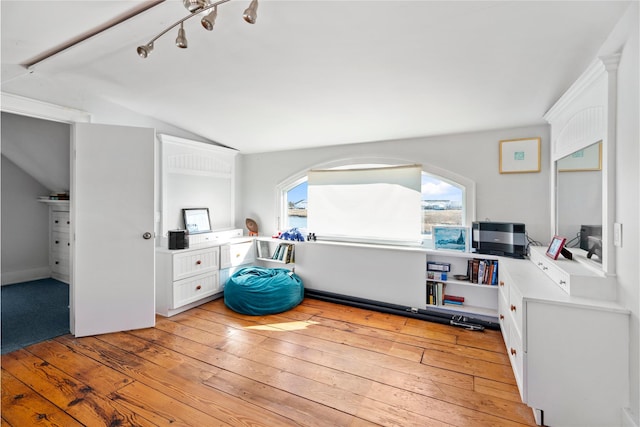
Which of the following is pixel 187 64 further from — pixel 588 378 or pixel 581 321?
pixel 588 378

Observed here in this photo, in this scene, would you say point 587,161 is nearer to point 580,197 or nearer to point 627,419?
point 580,197

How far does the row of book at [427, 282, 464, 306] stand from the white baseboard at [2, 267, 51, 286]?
5.81 meters

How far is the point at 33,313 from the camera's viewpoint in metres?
3.21

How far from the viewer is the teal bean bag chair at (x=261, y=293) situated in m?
3.30

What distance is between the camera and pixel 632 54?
58.4 inches

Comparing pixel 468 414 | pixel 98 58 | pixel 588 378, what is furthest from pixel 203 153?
pixel 588 378

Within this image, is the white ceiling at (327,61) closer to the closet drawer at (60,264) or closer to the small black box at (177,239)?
the small black box at (177,239)

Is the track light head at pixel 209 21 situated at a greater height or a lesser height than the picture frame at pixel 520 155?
greater

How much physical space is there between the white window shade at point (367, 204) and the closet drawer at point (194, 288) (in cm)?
151

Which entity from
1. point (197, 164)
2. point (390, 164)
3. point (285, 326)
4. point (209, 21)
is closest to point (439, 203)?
point (390, 164)

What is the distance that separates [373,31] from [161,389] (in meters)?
2.77

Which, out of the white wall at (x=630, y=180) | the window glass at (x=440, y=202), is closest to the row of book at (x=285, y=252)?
the window glass at (x=440, y=202)

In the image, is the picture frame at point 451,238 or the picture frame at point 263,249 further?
the picture frame at point 263,249

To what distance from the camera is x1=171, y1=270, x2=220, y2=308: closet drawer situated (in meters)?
3.25
